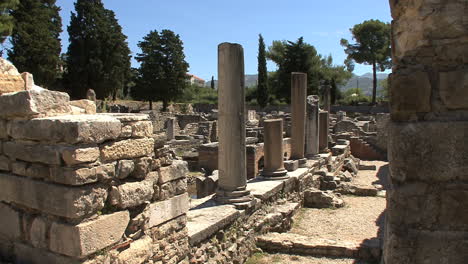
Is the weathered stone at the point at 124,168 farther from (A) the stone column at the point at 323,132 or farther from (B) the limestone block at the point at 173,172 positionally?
(A) the stone column at the point at 323,132

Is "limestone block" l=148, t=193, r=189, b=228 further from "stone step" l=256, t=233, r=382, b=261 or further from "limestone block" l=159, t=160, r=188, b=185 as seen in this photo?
"stone step" l=256, t=233, r=382, b=261

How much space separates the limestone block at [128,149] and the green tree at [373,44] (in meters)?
46.1

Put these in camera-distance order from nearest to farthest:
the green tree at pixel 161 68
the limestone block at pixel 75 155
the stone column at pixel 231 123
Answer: the limestone block at pixel 75 155 < the stone column at pixel 231 123 < the green tree at pixel 161 68

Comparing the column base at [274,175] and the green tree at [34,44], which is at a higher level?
the green tree at [34,44]

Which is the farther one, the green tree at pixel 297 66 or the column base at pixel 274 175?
the green tree at pixel 297 66

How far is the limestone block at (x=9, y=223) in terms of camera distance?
3.94m

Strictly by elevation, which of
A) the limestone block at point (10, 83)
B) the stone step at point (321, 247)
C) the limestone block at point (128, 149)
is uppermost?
the limestone block at point (10, 83)

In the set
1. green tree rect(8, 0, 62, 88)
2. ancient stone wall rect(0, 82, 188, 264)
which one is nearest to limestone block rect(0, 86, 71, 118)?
ancient stone wall rect(0, 82, 188, 264)

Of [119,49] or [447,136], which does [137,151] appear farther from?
[119,49]

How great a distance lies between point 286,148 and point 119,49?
107ft

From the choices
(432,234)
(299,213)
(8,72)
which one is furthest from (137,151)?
(299,213)

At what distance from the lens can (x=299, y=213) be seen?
9922mm

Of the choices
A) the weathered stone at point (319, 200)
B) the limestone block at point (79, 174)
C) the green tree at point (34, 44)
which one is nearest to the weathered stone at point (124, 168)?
the limestone block at point (79, 174)

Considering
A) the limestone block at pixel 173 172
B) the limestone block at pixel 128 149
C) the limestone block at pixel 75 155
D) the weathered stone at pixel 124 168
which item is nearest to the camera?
the limestone block at pixel 75 155
